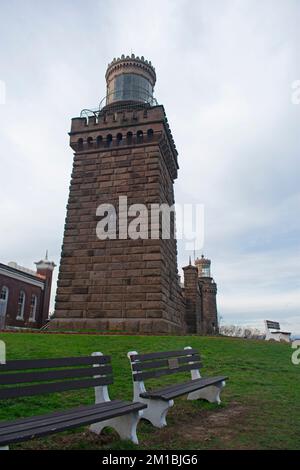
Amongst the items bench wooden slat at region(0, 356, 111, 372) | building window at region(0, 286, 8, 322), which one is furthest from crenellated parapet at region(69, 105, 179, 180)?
building window at region(0, 286, 8, 322)

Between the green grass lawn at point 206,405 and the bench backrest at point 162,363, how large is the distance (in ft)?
1.81

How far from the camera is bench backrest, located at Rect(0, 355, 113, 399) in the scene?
327 cm

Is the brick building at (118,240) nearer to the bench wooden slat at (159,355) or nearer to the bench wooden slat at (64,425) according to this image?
the bench wooden slat at (159,355)

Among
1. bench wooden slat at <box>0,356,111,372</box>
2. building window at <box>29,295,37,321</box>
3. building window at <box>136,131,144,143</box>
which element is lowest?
bench wooden slat at <box>0,356,111,372</box>

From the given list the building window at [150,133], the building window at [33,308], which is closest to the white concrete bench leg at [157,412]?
the building window at [150,133]

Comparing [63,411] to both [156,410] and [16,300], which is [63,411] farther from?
[16,300]

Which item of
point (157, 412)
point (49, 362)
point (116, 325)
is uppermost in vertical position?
point (116, 325)

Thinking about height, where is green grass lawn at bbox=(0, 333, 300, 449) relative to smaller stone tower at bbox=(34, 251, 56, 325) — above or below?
below

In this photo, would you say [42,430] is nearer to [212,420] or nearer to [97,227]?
[212,420]

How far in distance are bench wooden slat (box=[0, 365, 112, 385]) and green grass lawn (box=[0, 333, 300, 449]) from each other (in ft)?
2.12

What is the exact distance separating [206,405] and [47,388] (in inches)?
114

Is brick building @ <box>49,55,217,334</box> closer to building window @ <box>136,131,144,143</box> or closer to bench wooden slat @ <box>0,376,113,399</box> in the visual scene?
building window @ <box>136,131,144,143</box>

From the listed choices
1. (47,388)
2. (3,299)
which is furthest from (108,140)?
(3,299)

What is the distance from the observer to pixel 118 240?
1477cm
